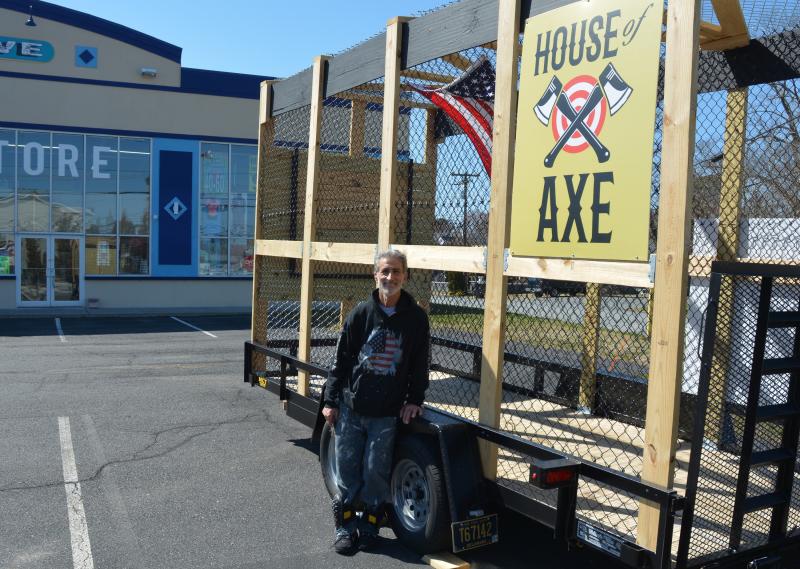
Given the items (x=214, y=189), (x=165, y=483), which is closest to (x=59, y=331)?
(x=214, y=189)

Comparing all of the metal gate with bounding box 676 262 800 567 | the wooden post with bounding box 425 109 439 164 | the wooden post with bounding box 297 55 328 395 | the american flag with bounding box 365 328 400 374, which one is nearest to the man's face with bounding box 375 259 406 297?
the american flag with bounding box 365 328 400 374

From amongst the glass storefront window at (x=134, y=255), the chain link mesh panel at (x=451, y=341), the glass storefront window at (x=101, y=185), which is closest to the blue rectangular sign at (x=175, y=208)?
the glass storefront window at (x=134, y=255)

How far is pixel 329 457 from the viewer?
201 inches

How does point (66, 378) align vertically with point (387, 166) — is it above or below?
below

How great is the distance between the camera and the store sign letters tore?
2175 cm

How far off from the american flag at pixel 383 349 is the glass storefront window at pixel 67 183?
21.4m

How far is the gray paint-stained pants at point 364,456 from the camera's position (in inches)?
172

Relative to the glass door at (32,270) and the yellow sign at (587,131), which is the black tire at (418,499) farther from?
the glass door at (32,270)

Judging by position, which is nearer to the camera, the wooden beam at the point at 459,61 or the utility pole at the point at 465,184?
the utility pole at the point at 465,184

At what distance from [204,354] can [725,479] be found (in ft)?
33.8

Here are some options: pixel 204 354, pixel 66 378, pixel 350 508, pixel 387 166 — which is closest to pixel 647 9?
pixel 387 166

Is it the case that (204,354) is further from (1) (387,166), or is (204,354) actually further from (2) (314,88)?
(1) (387,166)

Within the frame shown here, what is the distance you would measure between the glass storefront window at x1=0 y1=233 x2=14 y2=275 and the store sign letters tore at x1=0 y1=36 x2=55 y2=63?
17.4 ft

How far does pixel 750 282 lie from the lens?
11.7 feet
